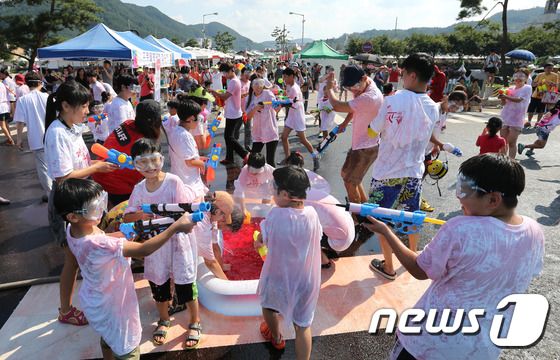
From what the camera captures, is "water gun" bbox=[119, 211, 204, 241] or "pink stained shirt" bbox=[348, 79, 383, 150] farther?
"pink stained shirt" bbox=[348, 79, 383, 150]

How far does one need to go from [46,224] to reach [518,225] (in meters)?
5.97

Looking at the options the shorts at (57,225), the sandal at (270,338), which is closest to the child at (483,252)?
the sandal at (270,338)

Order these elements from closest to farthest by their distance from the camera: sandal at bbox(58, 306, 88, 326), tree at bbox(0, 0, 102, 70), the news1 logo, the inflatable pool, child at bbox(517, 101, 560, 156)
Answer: the news1 logo → sandal at bbox(58, 306, 88, 326) → the inflatable pool → child at bbox(517, 101, 560, 156) → tree at bbox(0, 0, 102, 70)

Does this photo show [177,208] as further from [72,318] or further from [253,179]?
[253,179]

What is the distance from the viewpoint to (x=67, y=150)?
3.08m

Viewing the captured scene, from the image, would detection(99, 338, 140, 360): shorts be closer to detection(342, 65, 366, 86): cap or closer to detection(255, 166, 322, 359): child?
detection(255, 166, 322, 359): child

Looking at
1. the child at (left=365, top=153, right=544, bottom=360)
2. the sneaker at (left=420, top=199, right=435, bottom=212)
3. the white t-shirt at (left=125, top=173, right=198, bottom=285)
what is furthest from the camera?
the sneaker at (left=420, top=199, right=435, bottom=212)

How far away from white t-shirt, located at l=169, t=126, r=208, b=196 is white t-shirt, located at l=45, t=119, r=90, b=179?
34.8 inches

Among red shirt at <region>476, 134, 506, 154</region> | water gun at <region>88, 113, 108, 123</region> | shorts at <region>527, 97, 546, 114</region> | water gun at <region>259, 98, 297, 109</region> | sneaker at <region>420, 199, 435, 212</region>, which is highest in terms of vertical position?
shorts at <region>527, 97, 546, 114</region>

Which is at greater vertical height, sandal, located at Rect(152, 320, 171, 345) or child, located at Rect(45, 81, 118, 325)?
child, located at Rect(45, 81, 118, 325)

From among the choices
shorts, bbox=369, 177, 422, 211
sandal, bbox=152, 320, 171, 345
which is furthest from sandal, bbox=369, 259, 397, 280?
sandal, bbox=152, 320, 171, 345

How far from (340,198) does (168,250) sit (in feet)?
13.0

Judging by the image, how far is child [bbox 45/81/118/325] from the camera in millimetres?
3012

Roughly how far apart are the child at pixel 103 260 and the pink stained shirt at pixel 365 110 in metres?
2.98
